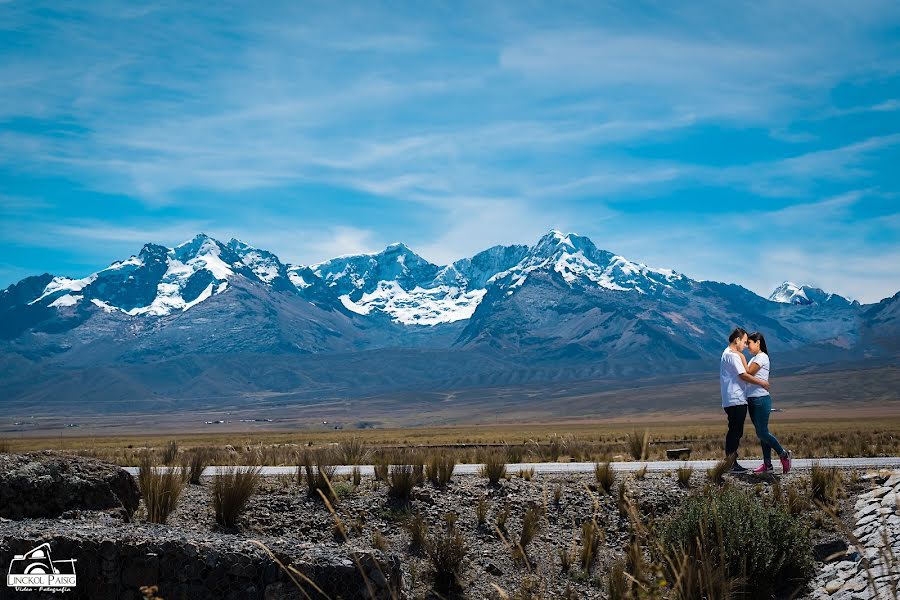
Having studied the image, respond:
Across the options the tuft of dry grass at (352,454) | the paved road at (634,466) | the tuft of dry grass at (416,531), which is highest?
the tuft of dry grass at (352,454)

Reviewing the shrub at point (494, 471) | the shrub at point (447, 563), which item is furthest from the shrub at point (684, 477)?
the shrub at point (447, 563)

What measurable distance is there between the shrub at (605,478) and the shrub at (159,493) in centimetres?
717

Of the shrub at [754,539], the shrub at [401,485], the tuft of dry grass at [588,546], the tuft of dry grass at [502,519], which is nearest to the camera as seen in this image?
the shrub at [754,539]

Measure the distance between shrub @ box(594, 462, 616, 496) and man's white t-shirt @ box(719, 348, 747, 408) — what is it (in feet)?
7.90

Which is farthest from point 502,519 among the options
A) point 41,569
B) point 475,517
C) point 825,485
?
point 41,569

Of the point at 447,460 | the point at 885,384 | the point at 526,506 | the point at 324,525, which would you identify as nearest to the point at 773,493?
the point at 526,506

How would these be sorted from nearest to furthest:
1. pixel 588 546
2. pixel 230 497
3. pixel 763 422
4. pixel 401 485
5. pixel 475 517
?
pixel 588 546
pixel 230 497
pixel 475 517
pixel 401 485
pixel 763 422

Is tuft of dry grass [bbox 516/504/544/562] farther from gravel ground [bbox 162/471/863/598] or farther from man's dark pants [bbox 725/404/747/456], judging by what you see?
man's dark pants [bbox 725/404/747/456]

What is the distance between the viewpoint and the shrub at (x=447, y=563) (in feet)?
40.4

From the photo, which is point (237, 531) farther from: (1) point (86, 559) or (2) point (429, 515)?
(1) point (86, 559)

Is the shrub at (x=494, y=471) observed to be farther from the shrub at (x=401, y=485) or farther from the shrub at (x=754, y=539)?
the shrub at (x=754, y=539)

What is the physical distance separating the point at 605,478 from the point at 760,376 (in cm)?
344

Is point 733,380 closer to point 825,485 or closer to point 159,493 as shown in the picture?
point 825,485

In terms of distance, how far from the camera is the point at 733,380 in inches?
611
